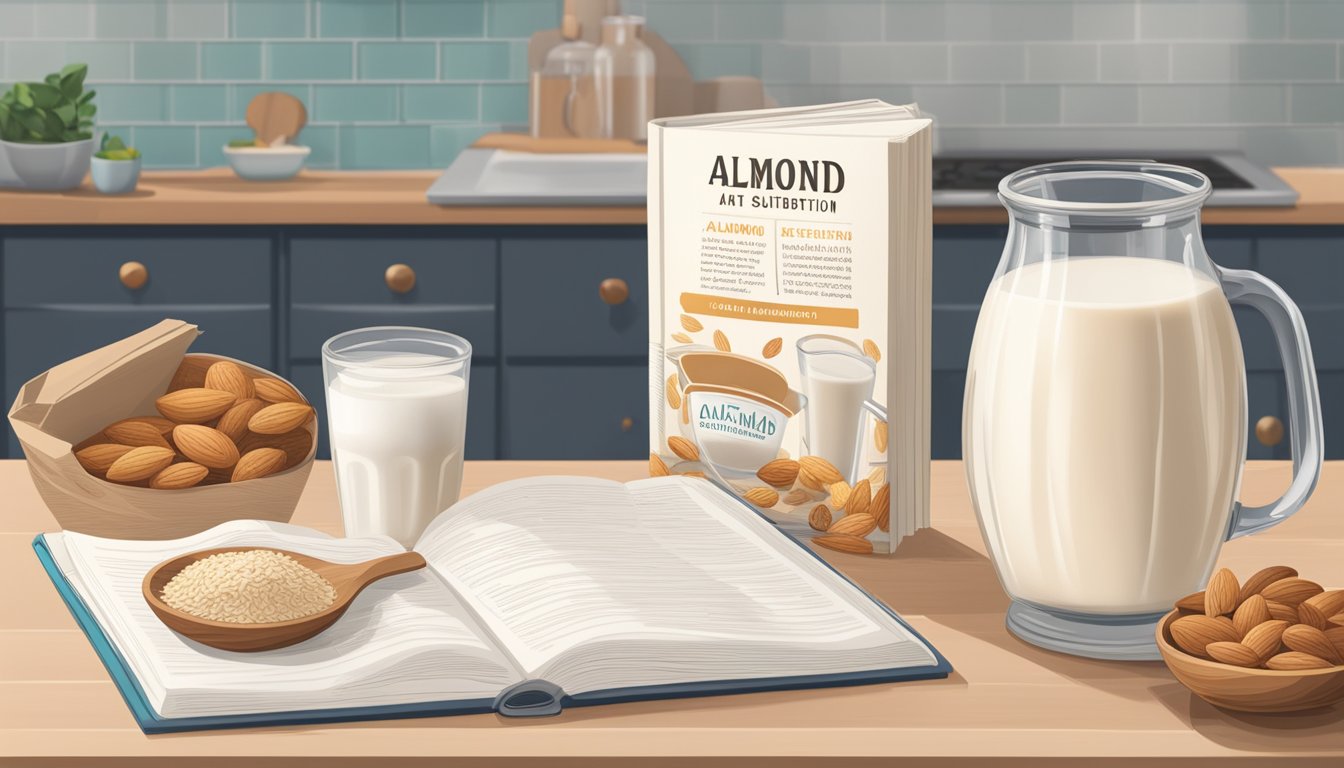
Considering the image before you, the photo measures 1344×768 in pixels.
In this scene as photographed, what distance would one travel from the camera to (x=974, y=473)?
0.92 metres

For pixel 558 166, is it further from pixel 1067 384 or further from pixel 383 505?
pixel 1067 384

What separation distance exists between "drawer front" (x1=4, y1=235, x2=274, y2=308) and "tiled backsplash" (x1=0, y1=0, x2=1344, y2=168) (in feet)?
2.18

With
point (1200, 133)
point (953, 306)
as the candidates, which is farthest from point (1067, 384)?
point (1200, 133)

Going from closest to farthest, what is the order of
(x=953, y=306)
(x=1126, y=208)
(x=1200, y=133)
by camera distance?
(x=1126, y=208), (x=953, y=306), (x=1200, y=133)

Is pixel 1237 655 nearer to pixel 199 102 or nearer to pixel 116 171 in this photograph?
pixel 116 171

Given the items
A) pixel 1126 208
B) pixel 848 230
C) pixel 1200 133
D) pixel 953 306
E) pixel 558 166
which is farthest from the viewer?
pixel 1200 133

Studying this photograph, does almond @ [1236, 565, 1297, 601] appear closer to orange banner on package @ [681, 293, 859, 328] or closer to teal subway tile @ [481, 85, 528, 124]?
orange banner on package @ [681, 293, 859, 328]

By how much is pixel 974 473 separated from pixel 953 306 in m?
1.76

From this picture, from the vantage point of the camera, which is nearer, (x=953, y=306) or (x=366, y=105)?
(x=953, y=306)

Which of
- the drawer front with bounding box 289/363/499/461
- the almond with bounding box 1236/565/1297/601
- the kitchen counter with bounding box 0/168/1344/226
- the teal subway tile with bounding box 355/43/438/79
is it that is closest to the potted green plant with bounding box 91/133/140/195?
the kitchen counter with bounding box 0/168/1344/226

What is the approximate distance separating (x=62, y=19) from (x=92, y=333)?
2.90 ft

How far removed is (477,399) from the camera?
2699 mm

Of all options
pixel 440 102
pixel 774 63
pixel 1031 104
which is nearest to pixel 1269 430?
pixel 1031 104

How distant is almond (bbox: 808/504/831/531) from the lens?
43.2 inches
